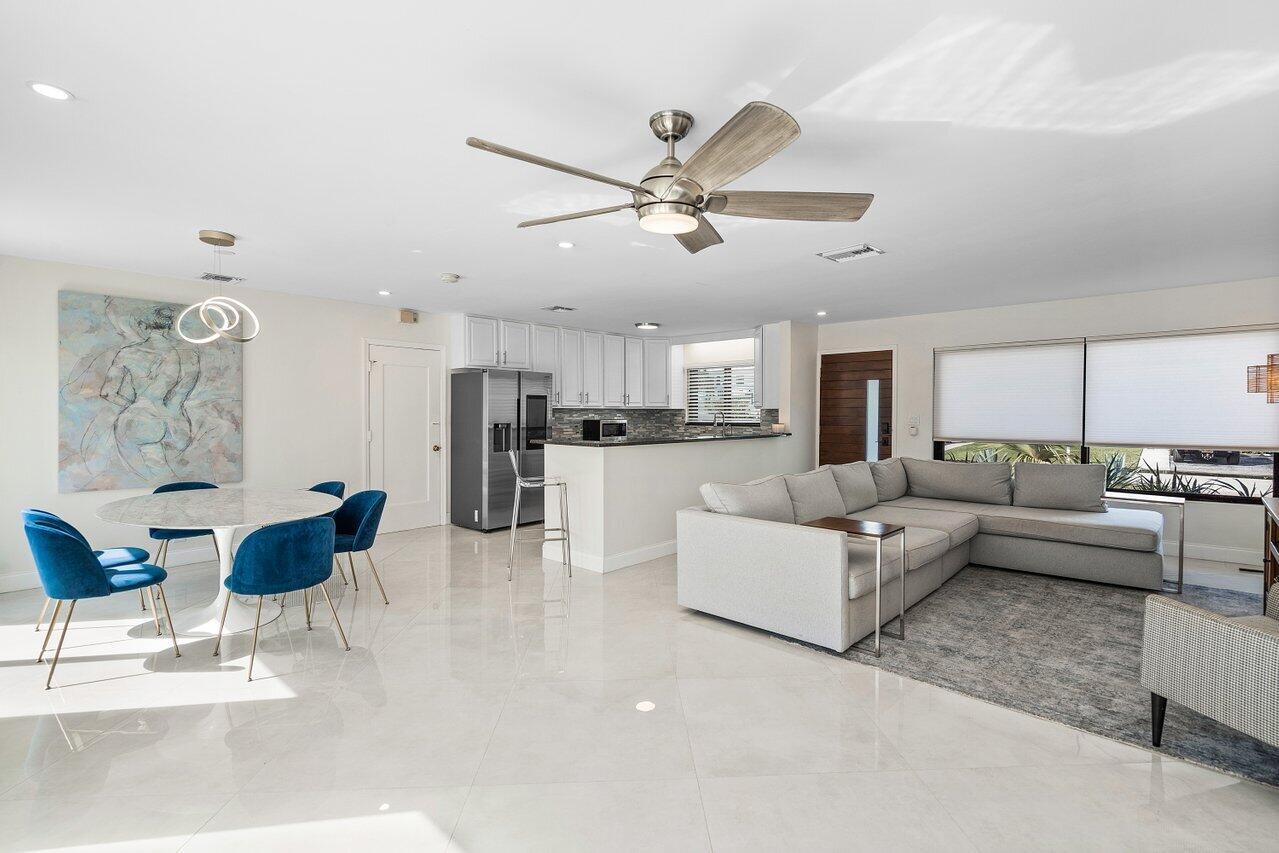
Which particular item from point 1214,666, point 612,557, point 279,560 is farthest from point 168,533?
point 1214,666

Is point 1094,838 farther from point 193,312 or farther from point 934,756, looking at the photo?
point 193,312

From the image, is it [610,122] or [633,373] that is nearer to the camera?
[610,122]

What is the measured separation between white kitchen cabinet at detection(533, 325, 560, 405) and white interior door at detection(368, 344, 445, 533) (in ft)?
3.64

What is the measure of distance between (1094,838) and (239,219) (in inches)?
184

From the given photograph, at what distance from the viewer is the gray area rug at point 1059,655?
2283 millimetres

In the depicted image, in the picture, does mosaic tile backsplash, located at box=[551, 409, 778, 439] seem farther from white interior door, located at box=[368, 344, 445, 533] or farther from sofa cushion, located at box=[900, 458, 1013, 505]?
sofa cushion, located at box=[900, 458, 1013, 505]

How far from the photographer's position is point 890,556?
341 centimetres

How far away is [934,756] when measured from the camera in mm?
2162

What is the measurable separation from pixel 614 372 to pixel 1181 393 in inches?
233

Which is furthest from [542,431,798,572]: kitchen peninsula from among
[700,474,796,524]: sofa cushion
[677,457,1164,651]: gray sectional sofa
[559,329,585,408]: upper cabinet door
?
[559,329,585,408]: upper cabinet door

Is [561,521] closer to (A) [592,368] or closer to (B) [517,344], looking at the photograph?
(B) [517,344]

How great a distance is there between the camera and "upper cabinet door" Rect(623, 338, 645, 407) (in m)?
8.16

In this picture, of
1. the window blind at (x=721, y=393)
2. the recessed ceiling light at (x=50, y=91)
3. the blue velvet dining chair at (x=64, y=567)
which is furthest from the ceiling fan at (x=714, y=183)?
the window blind at (x=721, y=393)

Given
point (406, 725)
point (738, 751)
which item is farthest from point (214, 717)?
point (738, 751)
